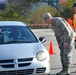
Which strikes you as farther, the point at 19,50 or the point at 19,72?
the point at 19,50

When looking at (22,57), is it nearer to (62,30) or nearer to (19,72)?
(19,72)

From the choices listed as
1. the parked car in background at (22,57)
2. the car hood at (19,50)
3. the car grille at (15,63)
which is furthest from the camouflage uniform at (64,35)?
the car grille at (15,63)

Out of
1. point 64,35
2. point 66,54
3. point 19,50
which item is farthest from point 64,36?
point 19,50

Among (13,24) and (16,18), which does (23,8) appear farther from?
(13,24)

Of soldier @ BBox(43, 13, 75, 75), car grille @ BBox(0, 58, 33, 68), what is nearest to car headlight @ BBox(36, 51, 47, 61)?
car grille @ BBox(0, 58, 33, 68)

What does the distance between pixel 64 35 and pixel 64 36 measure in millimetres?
30

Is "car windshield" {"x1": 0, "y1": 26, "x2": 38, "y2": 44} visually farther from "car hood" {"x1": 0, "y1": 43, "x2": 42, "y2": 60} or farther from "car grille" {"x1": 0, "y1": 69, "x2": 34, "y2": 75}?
"car grille" {"x1": 0, "y1": 69, "x2": 34, "y2": 75}

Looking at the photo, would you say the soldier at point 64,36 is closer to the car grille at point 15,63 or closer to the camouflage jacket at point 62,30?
the camouflage jacket at point 62,30

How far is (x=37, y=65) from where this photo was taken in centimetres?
746

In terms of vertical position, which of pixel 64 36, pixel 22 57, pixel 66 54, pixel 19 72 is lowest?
pixel 19 72

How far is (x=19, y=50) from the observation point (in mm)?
7785

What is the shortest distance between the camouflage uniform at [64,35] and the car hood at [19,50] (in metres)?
0.74

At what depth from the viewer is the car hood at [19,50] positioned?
24.7 feet

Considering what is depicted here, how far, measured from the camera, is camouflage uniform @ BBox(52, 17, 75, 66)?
28.3ft
